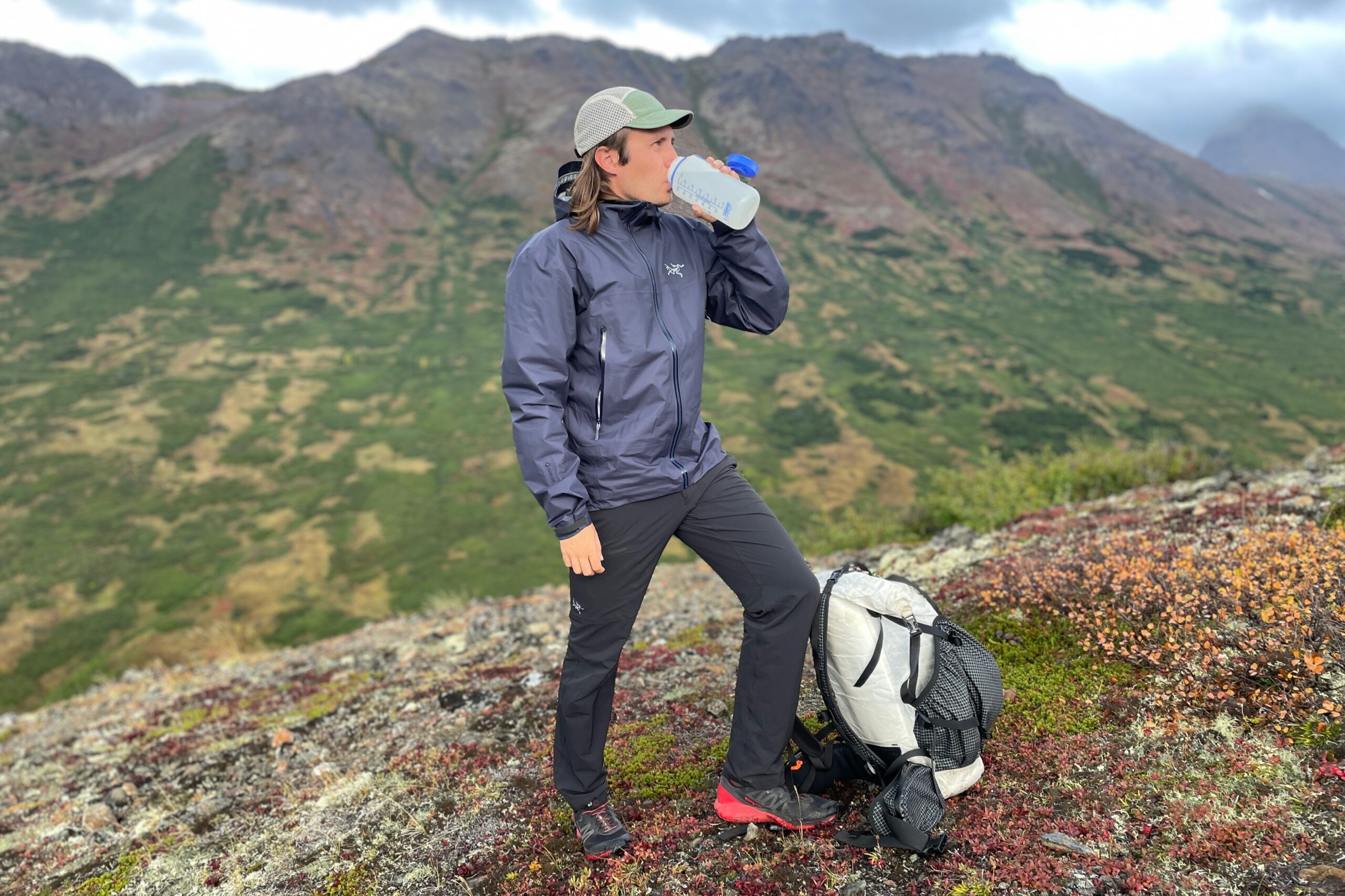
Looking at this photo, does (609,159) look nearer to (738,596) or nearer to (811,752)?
(738,596)

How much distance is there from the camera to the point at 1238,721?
379 centimetres

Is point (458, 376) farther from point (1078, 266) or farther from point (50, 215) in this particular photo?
point (1078, 266)

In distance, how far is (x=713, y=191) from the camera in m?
3.57

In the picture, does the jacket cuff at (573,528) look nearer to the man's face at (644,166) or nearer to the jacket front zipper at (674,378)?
the jacket front zipper at (674,378)

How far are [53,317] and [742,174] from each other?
275 ft

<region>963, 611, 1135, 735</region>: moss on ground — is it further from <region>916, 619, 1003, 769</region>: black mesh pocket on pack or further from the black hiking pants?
the black hiking pants

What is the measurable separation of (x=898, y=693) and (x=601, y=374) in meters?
2.22

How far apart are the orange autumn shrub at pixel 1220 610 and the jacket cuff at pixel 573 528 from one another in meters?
3.50

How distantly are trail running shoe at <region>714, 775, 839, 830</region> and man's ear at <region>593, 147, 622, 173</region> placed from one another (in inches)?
129

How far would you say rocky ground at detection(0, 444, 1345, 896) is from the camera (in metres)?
3.31

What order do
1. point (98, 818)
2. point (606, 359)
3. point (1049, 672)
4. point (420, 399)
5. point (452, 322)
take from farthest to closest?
1. point (452, 322)
2. point (420, 399)
3. point (98, 818)
4. point (1049, 672)
5. point (606, 359)

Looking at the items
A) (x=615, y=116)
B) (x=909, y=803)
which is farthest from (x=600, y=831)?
(x=615, y=116)

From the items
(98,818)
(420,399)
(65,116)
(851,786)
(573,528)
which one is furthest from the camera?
(65,116)

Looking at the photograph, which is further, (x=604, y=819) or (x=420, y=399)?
(x=420, y=399)
